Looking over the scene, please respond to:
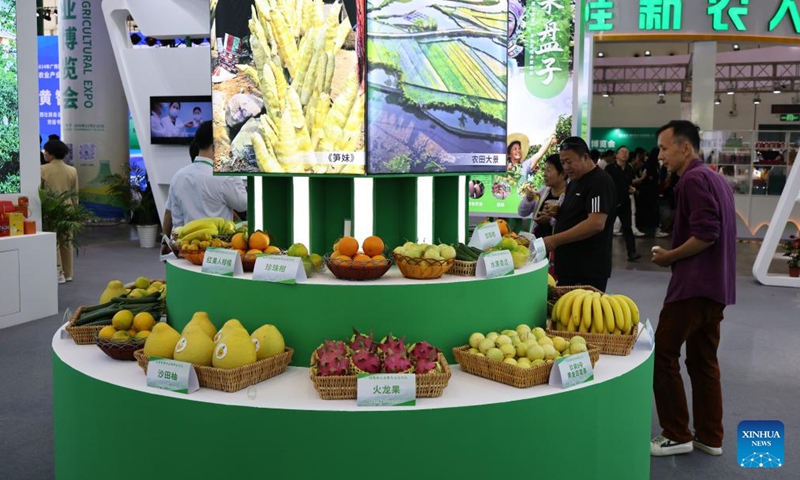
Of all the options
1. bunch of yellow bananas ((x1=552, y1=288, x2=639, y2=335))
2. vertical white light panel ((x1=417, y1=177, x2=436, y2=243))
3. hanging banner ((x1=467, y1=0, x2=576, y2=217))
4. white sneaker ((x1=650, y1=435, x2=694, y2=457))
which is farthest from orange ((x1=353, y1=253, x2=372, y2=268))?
hanging banner ((x1=467, y1=0, x2=576, y2=217))

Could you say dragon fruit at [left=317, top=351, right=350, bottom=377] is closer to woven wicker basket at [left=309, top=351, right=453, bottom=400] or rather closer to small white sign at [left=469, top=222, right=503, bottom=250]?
woven wicker basket at [left=309, top=351, right=453, bottom=400]

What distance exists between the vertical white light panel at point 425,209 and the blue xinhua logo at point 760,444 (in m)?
1.98

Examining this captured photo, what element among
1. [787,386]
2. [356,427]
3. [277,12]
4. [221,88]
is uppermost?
[277,12]

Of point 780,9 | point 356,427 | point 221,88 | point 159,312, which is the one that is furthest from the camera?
point 780,9

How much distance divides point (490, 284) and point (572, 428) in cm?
60

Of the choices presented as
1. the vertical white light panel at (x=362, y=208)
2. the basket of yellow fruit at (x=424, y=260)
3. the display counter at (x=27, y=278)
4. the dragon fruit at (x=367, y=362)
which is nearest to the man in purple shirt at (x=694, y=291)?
the basket of yellow fruit at (x=424, y=260)

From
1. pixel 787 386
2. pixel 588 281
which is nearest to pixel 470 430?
pixel 588 281

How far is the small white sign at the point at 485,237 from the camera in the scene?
134 inches

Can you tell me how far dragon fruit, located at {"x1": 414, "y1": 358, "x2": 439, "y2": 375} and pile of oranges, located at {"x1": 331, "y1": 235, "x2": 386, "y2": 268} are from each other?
16.2 inches

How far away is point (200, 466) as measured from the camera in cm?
248

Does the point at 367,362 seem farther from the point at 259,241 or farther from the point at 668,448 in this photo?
the point at 668,448

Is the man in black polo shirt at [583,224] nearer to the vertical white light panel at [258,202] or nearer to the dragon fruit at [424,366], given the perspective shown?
the vertical white light panel at [258,202]

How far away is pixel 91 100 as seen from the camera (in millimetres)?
14977

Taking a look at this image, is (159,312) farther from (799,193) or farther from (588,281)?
(799,193)
